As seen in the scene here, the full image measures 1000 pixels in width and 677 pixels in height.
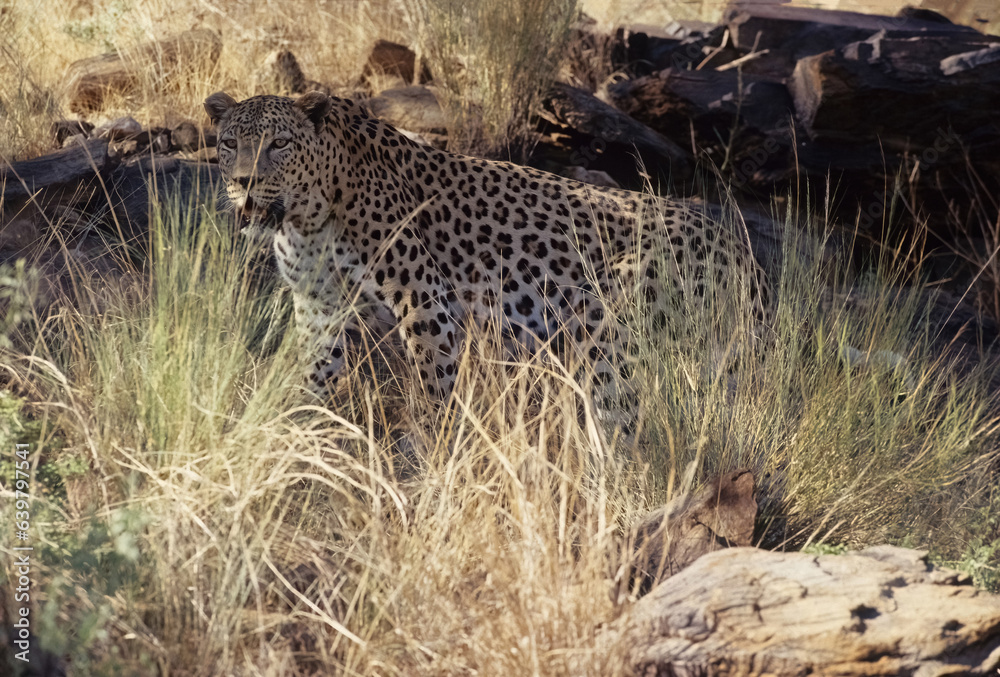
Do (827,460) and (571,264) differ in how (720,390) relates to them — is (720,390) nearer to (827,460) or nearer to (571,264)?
(827,460)

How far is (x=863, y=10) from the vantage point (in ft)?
32.1

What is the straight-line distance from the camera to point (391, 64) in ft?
27.6

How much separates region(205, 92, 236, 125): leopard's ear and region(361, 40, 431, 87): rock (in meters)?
3.87

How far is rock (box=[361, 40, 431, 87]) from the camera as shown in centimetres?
837

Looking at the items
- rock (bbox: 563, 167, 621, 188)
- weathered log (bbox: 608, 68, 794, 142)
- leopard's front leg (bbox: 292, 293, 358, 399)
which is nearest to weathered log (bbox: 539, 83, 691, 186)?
rock (bbox: 563, 167, 621, 188)

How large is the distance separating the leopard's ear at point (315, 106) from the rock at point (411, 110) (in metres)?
2.81

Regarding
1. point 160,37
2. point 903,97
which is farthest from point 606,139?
point 160,37

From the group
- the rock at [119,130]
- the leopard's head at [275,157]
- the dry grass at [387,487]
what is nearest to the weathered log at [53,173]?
the rock at [119,130]

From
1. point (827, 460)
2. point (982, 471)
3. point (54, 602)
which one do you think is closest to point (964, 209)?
point (982, 471)

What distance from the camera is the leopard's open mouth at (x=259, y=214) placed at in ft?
14.1

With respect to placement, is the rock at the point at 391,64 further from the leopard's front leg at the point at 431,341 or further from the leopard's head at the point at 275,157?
the leopard's front leg at the point at 431,341

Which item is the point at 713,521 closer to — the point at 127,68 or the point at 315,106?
the point at 315,106

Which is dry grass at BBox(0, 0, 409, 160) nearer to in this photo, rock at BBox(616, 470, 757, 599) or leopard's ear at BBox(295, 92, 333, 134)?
leopard's ear at BBox(295, 92, 333, 134)

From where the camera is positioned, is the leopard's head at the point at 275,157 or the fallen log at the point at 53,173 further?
the fallen log at the point at 53,173
